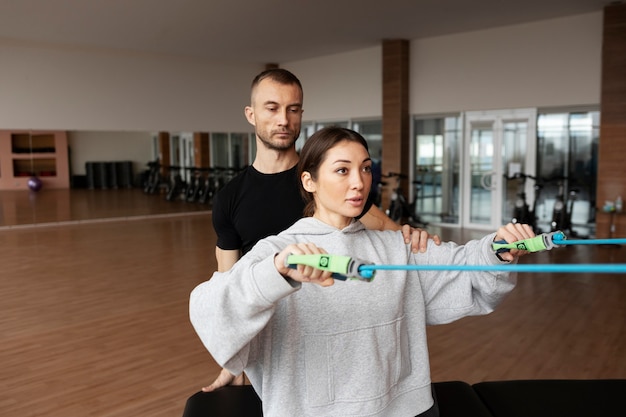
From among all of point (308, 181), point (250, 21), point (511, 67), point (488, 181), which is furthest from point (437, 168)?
point (308, 181)

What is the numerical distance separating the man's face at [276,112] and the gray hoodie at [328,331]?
1.68 feet

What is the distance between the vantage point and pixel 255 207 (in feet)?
6.12

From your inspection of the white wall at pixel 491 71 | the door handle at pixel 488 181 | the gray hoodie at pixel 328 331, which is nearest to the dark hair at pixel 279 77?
the gray hoodie at pixel 328 331

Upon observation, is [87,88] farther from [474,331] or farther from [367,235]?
[367,235]

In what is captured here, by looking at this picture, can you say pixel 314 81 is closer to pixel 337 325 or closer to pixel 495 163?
pixel 495 163

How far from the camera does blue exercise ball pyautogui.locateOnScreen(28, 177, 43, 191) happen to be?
53.0 ft

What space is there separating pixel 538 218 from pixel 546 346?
5649mm

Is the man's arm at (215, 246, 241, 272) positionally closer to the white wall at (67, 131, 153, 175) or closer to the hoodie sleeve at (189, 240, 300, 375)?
the hoodie sleeve at (189, 240, 300, 375)

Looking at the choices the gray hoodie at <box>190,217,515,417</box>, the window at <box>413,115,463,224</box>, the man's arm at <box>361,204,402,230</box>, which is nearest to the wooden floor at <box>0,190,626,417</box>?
the man's arm at <box>361,204,402,230</box>

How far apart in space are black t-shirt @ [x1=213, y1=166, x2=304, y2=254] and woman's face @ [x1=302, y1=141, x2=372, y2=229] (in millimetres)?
512

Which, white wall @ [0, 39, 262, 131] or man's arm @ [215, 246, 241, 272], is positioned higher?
white wall @ [0, 39, 262, 131]

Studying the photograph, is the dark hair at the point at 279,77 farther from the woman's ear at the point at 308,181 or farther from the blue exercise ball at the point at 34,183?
the blue exercise ball at the point at 34,183

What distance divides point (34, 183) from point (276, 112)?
1648cm

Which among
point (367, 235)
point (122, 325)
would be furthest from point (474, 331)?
point (367, 235)
